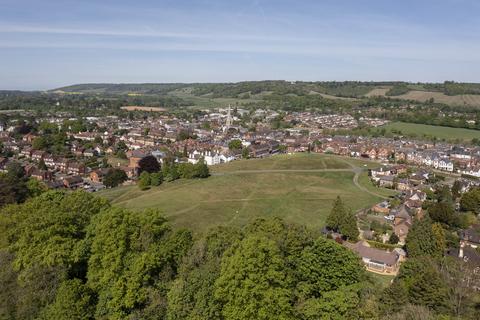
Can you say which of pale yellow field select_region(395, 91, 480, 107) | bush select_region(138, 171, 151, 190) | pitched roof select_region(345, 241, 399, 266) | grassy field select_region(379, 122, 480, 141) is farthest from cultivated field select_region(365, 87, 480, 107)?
pitched roof select_region(345, 241, 399, 266)

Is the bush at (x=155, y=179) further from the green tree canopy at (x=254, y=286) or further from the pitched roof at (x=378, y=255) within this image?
the green tree canopy at (x=254, y=286)

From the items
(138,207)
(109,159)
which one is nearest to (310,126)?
(109,159)

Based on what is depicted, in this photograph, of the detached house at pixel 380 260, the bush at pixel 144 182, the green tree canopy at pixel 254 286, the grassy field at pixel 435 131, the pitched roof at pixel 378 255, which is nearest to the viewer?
the green tree canopy at pixel 254 286

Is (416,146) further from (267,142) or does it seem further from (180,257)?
(180,257)

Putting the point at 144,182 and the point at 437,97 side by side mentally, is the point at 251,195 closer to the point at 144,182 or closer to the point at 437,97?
the point at 144,182

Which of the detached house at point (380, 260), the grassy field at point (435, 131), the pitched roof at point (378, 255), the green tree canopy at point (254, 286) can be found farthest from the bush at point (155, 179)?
the grassy field at point (435, 131)

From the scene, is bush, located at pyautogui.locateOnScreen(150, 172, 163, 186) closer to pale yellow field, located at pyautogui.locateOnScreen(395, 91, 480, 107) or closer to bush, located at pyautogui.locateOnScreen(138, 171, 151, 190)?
bush, located at pyautogui.locateOnScreen(138, 171, 151, 190)

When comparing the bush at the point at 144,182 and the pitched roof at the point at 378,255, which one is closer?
the pitched roof at the point at 378,255
